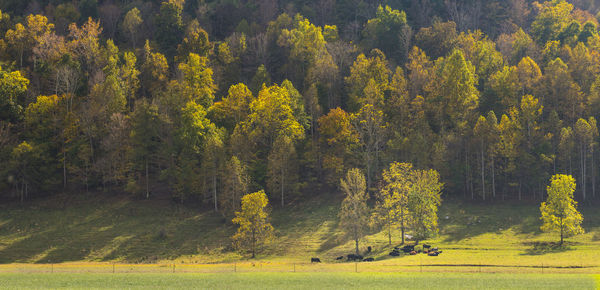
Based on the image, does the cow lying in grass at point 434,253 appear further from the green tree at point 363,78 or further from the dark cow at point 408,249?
the green tree at point 363,78

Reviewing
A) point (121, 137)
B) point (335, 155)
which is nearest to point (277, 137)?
point (335, 155)

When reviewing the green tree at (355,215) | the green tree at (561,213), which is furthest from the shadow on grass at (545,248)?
the green tree at (355,215)

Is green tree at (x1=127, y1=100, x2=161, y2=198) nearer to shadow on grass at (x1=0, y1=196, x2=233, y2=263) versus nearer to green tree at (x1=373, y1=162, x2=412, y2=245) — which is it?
shadow on grass at (x1=0, y1=196, x2=233, y2=263)

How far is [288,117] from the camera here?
105750 millimetres

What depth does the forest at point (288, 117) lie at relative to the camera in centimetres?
10000

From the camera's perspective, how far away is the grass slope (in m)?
77.1

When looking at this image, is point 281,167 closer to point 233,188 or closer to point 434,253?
point 233,188

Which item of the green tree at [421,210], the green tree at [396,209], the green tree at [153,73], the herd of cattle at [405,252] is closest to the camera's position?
the herd of cattle at [405,252]

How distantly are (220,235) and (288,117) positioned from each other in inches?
1099

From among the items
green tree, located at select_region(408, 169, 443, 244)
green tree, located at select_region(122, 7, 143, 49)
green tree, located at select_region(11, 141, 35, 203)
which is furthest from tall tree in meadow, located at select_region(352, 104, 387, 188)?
green tree, located at select_region(122, 7, 143, 49)

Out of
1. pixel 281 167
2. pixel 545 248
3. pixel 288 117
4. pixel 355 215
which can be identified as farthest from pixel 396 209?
pixel 288 117

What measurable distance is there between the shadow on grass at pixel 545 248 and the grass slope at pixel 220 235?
0.45ft

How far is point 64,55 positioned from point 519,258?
95948 mm

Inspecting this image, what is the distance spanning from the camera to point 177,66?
124 meters
